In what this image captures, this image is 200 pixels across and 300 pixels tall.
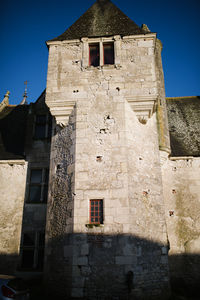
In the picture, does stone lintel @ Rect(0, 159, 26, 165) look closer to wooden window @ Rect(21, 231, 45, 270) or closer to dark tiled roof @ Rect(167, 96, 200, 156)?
wooden window @ Rect(21, 231, 45, 270)

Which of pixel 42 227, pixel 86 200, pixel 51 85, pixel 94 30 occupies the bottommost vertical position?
pixel 42 227

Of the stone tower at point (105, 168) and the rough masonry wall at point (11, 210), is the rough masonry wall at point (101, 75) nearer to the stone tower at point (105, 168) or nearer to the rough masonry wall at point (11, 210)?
the stone tower at point (105, 168)

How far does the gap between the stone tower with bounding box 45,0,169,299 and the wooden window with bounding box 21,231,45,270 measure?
71.9 inches

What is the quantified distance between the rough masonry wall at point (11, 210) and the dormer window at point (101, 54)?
4941mm

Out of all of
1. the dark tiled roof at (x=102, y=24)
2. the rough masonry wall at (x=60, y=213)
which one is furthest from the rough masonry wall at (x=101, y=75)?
the rough masonry wall at (x=60, y=213)

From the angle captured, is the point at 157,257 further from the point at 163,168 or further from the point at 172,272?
the point at 163,168

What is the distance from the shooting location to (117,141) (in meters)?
8.43

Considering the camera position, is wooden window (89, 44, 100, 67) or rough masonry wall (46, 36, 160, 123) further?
wooden window (89, 44, 100, 67)

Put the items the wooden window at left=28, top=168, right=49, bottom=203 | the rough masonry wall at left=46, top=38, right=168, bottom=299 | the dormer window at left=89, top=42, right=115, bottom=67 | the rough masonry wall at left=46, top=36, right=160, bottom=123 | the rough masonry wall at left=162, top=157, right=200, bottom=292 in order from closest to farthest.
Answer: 1. the rough masonry wall at left=46, top=38, right=168, bottom=299
2. the rough masonry wall at left=46, top=36, right=160, bottom=123
3. the rough masonry wall at left=162, top=157, right=200, bottom=292
4. the dormer window at left=89, top=42, right=115, bottom=67
5. the wooden window at left=28, top=168, right=49, bottom=203

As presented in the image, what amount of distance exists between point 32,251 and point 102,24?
29.6ft

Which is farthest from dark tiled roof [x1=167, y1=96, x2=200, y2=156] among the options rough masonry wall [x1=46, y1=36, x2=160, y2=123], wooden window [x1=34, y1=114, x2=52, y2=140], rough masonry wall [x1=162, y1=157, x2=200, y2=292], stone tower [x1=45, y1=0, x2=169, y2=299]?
wooden window [x1=34, y1=114, x2=52, y2=140]

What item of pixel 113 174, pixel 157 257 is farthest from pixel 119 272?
pixel 113 174

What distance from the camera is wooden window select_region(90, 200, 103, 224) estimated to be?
7.68m

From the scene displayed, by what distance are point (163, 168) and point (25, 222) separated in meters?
5.76
